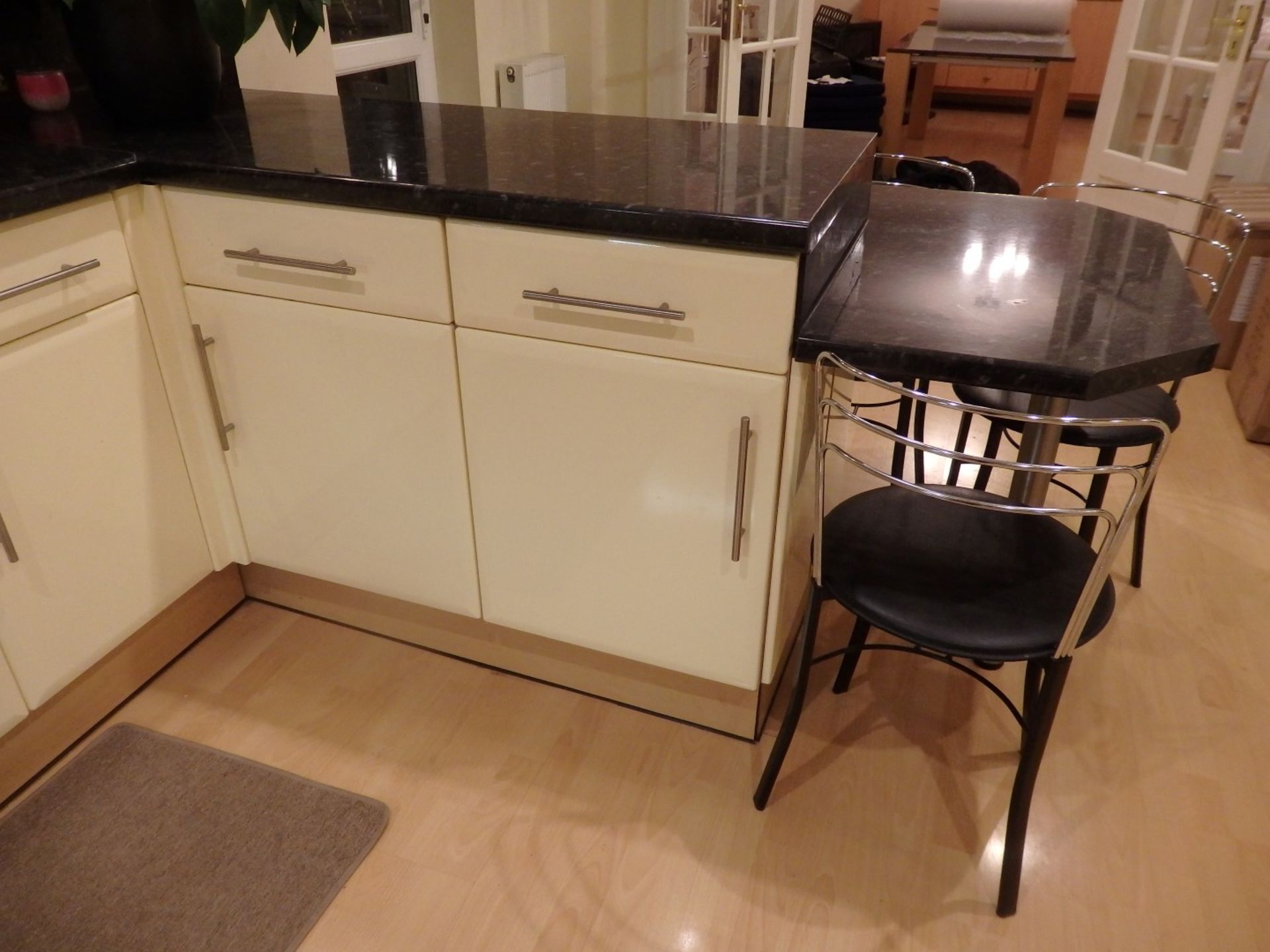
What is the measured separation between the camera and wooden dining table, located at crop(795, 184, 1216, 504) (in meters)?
1.08

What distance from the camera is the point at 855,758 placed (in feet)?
5.23

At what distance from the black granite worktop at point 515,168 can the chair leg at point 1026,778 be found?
64 cm

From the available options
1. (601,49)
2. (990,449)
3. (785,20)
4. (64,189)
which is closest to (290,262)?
(64,189)

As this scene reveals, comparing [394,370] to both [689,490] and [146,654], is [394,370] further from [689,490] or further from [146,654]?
[146,654]

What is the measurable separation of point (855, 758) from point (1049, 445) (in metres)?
0.62

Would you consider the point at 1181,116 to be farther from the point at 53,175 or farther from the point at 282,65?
the point at 53,175

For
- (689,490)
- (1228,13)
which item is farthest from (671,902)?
(1228,13)

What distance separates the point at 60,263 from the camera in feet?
4.36

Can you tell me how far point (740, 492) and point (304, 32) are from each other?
1129 millimetres

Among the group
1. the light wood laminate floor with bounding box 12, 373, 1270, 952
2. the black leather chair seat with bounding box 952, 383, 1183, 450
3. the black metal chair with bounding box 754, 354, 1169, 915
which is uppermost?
the black leather chair seat with bounding box 952, 383, 1183, 450

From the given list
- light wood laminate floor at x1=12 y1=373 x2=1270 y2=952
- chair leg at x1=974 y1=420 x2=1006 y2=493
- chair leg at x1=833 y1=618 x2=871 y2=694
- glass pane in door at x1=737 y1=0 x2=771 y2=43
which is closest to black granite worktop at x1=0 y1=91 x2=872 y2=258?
chair leg at x1=974 y1=420 x2=1006 y2=493

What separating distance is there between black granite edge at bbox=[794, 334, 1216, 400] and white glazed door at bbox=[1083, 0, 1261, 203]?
256 centimetres

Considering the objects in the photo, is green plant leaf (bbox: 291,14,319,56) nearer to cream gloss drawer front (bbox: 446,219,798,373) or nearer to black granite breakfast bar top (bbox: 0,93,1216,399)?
black granite breakfast bar top (bbox: 0,93,1216,399)

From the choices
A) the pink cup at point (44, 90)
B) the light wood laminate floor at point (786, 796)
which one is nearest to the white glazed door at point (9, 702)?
the light wood laminate floor at point (786, 796)
